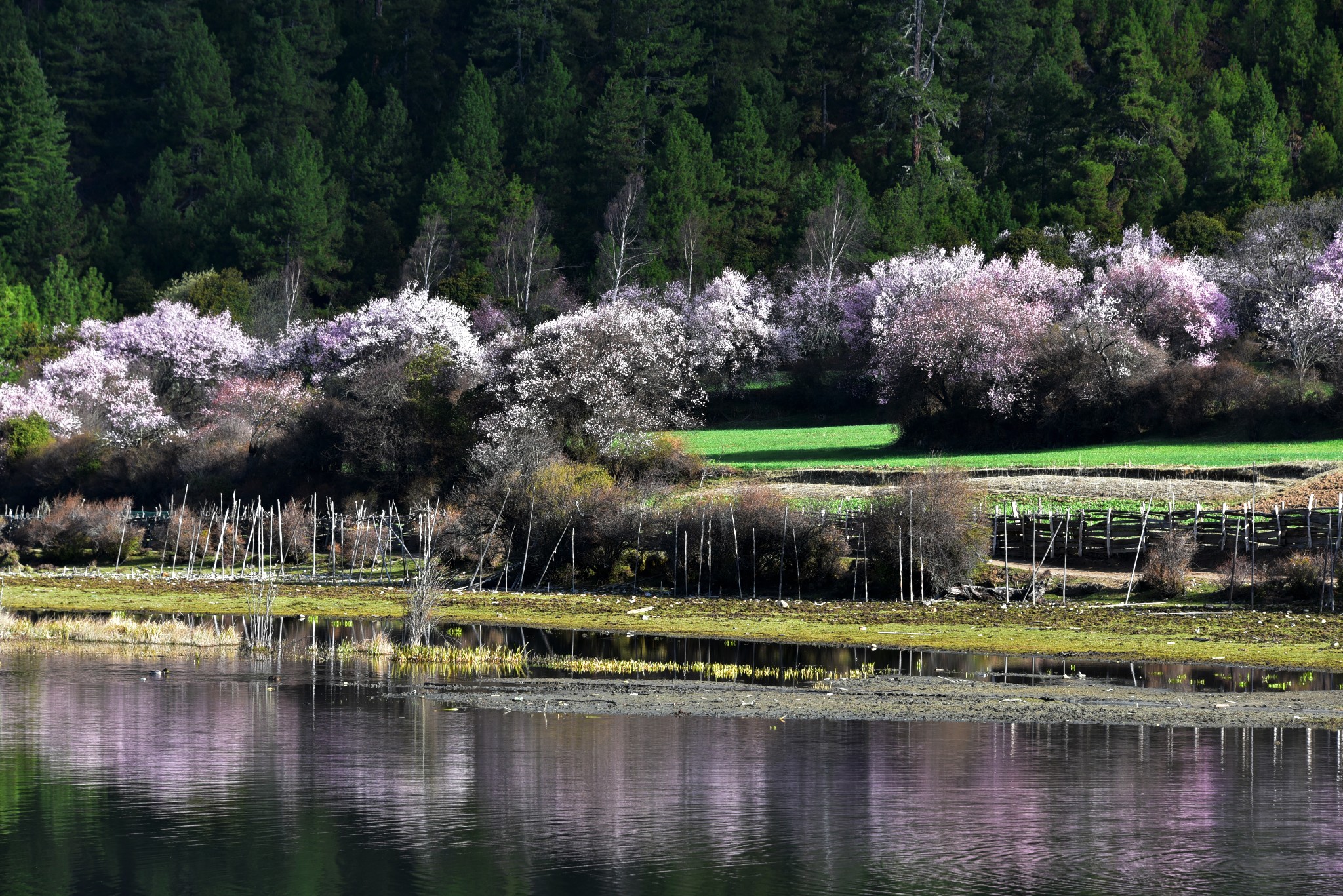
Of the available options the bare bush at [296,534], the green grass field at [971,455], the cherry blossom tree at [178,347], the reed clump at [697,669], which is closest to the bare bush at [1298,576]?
the reed clump at [697,669]

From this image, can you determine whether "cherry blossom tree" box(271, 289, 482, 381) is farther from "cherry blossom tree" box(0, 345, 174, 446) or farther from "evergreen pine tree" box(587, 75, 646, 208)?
"evergreen pine tree" box(587, 75, 646, 208)

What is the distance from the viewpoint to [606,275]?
10219cm

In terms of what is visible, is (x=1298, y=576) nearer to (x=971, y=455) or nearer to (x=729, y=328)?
(x=971, y=455)

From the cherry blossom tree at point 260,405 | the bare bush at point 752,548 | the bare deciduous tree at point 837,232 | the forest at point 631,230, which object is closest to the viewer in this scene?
the bare bush at point 752,548

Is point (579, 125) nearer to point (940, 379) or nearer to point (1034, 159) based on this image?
point (1034, 159)

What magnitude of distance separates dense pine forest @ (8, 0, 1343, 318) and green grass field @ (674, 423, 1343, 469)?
1002 inches

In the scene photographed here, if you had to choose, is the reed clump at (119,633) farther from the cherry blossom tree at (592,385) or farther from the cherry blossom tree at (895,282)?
the cherry blossom tree at (895,282)

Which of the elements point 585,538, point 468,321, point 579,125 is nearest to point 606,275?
point 468,321

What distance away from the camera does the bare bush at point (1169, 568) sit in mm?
39781

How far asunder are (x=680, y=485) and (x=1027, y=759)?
37266 mm

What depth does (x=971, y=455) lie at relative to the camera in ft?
207

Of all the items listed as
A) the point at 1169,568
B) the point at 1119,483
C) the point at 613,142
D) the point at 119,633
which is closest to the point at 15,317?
the point at 613,142

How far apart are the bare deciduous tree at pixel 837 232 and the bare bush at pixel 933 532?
55.0m

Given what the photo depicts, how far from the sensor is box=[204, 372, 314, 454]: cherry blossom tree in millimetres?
68500
